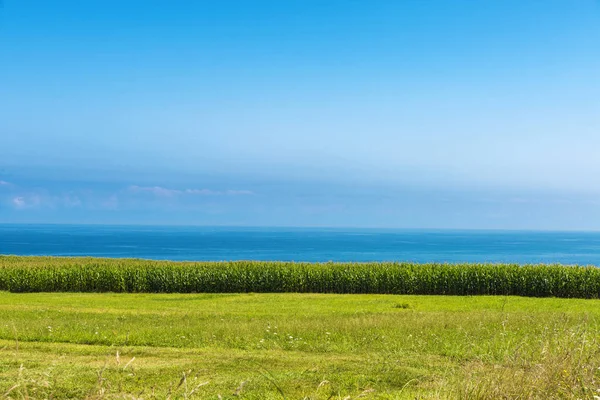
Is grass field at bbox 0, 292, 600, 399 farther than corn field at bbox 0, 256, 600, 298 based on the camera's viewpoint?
No

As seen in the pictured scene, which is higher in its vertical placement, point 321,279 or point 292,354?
point 292,354

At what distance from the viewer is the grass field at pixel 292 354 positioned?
7.70 meters

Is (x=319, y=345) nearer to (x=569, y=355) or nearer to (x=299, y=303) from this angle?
(x=569, y=355)

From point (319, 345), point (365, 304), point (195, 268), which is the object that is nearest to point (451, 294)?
point (365, 304)

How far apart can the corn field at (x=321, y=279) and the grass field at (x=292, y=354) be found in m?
10.7

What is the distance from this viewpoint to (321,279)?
36.1m

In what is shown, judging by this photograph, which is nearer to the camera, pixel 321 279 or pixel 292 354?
pixel 292 354

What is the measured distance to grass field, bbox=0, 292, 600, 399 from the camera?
303 inches

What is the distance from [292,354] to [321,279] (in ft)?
73.8

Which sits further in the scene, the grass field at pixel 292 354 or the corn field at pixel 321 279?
the corn field at pixel 321 279

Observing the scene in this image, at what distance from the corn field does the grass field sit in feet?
35.0

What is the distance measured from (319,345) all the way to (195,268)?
23.6 metres

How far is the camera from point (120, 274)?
36406 millimetres

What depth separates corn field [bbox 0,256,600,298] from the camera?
3516 cm
